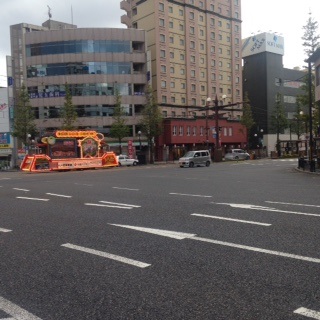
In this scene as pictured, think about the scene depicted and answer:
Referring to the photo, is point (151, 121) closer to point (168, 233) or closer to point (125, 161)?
point (125, 161)

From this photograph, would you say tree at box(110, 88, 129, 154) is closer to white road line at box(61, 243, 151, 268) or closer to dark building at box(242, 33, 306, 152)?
dark building at box(242, 33, 306, 152)

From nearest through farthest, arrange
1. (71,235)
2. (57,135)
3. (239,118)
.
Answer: (71,235) < (57,135) < (239,118)

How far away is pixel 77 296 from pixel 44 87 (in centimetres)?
5906

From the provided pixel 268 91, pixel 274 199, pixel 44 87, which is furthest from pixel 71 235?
pixel 268 91

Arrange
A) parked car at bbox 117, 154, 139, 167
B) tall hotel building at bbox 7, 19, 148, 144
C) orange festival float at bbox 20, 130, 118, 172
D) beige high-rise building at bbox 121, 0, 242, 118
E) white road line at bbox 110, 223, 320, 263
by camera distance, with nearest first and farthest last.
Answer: white road line at bbox 110, 223, 320, 263 → orange festival float at bbox 20, 130, 118, 172 → parked car at bbox 117, 154, 139, 167 → tall hotel building at bbox 7, 19, 148, 144 → beige high-rise building at bbox 121, 0, 242, 118

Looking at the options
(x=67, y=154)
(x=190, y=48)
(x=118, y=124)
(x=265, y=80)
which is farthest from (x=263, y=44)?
(x=67, y=154)

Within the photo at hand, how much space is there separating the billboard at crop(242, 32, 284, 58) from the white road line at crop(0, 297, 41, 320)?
271ft

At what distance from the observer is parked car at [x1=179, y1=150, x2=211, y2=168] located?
38844mm

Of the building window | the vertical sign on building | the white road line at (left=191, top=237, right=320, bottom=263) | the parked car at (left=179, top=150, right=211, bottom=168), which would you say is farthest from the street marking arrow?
the building window

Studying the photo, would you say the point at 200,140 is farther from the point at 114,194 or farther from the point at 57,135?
the point at 114,194

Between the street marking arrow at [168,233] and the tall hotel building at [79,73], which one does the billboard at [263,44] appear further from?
the street marking arrow at [168,233]

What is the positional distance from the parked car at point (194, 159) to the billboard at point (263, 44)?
158 ft

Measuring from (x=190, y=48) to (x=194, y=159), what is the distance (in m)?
35.4

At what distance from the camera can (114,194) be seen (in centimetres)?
1412
